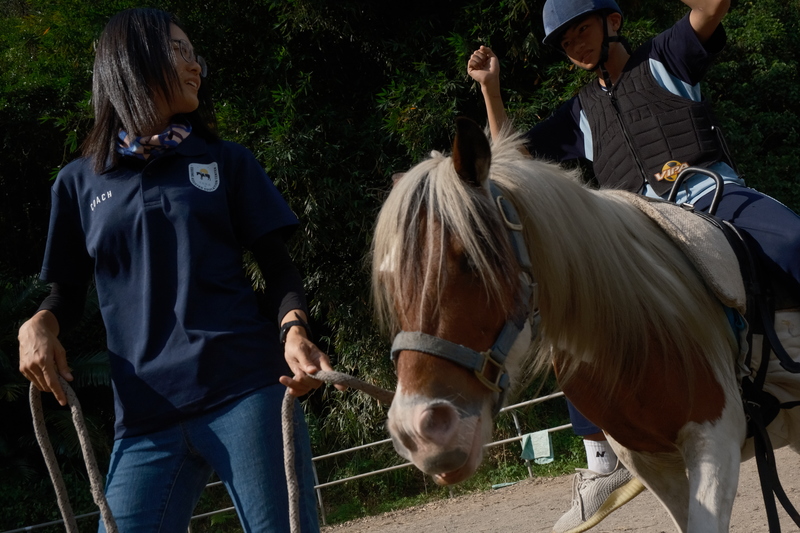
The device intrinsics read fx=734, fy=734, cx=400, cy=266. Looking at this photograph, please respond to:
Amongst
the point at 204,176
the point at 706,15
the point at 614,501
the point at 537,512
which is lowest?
the point at 537,512

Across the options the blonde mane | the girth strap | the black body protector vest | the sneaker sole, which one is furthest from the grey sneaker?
the black body protector vest

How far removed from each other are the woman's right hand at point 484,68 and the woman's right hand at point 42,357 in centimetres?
192

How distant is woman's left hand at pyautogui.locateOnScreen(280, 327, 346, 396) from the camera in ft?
5.84

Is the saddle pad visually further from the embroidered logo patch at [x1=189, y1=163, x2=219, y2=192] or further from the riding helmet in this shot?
the embroidered logo patch at [x1=189, y1=163, x2=219, y2=192]

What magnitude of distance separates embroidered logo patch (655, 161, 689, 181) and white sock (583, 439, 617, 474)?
1.21 meters

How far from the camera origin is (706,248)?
7.42ft

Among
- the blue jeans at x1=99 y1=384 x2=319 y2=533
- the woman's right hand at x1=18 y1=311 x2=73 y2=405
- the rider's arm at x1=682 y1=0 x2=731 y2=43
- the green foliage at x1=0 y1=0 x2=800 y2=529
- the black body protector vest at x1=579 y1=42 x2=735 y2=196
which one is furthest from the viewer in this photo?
the green foliage at x1=0 y1=0 x2=800 y2=529

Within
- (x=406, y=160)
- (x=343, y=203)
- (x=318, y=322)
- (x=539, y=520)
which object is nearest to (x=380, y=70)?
(x=406, y=160)

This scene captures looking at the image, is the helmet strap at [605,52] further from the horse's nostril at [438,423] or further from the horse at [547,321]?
the horse's nostril at [438,423]

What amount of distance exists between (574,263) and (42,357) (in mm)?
1451

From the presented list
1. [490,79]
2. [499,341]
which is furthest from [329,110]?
[499,341]

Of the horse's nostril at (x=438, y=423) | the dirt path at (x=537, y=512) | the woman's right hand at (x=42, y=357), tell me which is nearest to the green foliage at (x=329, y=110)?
the dirt path at (x=537, y=512)

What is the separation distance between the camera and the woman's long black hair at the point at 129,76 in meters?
2.07

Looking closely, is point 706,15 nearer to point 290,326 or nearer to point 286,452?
point 290,326
